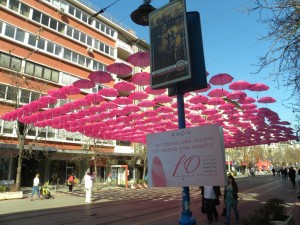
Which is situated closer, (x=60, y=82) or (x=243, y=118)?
(x=243, y=118)

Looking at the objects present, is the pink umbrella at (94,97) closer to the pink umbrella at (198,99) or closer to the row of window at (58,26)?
the pink umbrella at (198,99)

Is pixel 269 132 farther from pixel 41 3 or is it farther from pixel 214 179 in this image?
pixel 41 3

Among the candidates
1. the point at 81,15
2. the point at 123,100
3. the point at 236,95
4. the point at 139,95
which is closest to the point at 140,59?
the point at 139,95

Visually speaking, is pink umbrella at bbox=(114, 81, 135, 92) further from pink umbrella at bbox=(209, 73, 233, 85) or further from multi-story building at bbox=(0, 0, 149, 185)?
multi-story building at bbox=(0, 0, 149, 185)

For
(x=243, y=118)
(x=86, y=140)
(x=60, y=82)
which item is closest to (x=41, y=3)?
(x=60, y=82)

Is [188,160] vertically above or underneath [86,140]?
underneath

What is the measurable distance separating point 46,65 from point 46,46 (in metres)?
2.39

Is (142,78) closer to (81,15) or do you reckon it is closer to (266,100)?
(266,100)

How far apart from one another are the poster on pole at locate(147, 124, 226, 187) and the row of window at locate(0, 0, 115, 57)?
32.1 metres

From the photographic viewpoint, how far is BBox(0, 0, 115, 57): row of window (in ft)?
107

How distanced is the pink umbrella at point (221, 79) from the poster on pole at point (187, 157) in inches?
375

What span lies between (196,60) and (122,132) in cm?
1924

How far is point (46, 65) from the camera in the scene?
34.2m

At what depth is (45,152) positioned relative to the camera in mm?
31484
